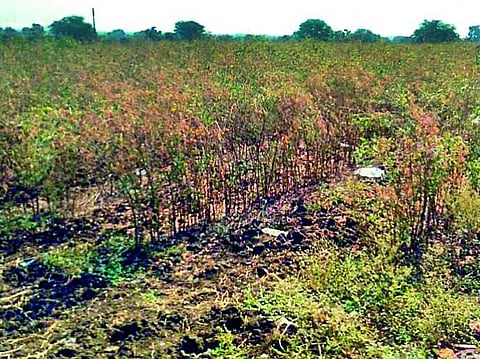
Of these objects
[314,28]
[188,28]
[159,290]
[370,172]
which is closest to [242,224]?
[159,290]

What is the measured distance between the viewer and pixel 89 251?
12.6 ft

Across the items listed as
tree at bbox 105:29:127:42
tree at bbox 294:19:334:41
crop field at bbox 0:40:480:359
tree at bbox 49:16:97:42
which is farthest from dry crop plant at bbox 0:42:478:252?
tree at bbox 294:19:334:41

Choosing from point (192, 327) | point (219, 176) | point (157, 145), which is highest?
point (157, 145)

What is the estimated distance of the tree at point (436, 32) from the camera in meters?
17.5

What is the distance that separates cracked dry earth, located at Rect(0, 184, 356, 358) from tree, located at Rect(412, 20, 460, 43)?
14982 millimetres

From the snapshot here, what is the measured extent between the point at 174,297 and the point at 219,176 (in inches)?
53.0

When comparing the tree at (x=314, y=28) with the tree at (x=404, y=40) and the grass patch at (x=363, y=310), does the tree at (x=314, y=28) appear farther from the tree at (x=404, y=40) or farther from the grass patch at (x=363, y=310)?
the grass patch at (x=363, y=310)

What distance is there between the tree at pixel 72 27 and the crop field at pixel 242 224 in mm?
11268

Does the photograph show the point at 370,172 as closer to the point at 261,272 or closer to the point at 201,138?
the point at 201,138

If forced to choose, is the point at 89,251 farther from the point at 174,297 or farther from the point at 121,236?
the point at 174,297

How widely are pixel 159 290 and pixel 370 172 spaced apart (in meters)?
2.38

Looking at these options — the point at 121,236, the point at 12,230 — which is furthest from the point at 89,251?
the point at 12,230

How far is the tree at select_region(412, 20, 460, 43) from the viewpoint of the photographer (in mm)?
17516

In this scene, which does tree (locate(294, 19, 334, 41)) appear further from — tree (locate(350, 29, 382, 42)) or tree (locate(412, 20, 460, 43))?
tree (locate(412, 20, 460, 43))
